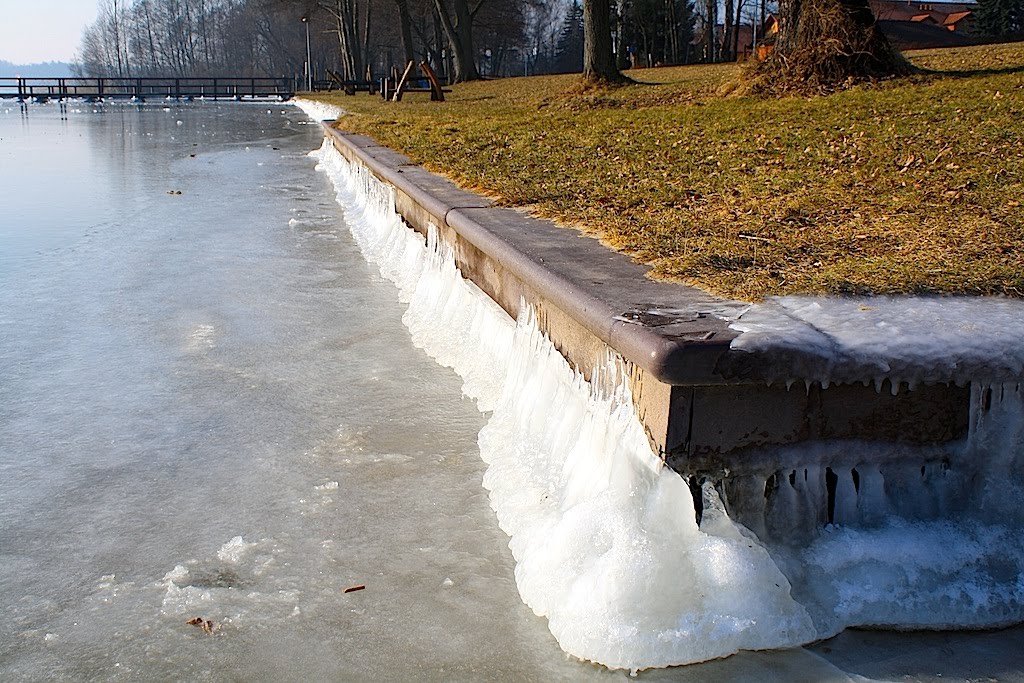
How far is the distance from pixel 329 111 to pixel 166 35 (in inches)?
4432

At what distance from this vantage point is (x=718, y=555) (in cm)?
268

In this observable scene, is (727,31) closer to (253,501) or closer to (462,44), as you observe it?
(462,44)

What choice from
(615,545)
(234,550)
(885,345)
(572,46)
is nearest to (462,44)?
(234,550)

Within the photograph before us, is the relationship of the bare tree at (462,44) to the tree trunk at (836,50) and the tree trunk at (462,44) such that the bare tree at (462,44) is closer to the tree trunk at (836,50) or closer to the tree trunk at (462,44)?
the tree trunk at (462,44)

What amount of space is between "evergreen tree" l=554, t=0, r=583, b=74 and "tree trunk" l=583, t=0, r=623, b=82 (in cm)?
5908

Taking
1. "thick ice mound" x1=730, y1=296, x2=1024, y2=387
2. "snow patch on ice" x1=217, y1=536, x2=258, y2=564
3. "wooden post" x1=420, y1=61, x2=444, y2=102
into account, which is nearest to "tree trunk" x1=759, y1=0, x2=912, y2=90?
"thick ice mound" x1=730, y1=296, x2=1024, y2=387

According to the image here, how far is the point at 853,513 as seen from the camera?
9.57ft

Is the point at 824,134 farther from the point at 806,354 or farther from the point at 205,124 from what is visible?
the point at 205,124

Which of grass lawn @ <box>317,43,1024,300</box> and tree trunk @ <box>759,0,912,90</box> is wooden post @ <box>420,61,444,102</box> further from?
tree trunk @ <box>759,0,912,90</box>

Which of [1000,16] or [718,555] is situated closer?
[718,555]

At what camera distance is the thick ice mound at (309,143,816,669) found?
8.34 ft

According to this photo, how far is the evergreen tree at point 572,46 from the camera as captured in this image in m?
77.5

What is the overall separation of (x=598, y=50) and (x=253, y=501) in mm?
16141

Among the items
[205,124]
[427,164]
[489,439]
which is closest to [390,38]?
[205,124]
